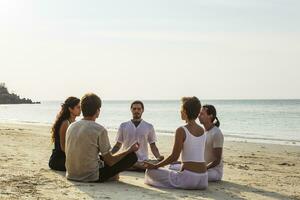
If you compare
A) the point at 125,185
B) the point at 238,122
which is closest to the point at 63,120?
the point at 125,185

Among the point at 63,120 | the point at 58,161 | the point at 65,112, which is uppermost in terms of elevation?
the point at 65,112

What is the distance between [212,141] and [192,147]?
1.20 meters

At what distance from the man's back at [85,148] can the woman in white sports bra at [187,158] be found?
912 millimetres

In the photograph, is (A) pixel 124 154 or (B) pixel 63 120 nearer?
(A) pixel 124 154

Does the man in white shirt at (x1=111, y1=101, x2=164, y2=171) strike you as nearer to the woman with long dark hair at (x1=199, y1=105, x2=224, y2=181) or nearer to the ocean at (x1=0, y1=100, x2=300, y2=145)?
the woman with long dark hair at (x1=199, y1=105, x2=224, y2=181)

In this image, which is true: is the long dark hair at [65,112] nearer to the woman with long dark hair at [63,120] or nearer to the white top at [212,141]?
the woman with long dark hair at [63,120]

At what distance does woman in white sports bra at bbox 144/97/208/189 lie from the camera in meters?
7.00

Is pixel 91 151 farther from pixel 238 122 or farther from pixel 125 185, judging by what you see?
pixel 238 122

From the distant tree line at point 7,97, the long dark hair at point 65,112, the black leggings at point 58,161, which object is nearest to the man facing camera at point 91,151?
the long dark hair at point 65,112

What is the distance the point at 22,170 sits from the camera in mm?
8469

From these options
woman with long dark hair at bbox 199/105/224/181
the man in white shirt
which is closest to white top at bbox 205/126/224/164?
woman with long dark hair at bbox 199/105/224/181

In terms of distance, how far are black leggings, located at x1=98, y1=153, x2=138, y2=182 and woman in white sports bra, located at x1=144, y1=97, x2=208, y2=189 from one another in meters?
0.36

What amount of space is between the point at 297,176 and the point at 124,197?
215 inches

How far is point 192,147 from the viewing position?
7148 millimetres
